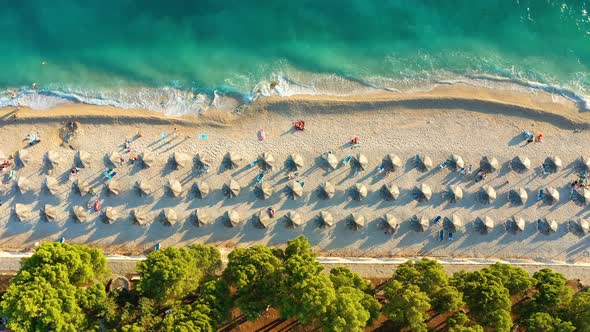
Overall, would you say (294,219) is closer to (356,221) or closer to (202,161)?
(356,221)

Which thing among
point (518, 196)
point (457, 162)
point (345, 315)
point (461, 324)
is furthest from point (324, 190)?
point (518, 196)

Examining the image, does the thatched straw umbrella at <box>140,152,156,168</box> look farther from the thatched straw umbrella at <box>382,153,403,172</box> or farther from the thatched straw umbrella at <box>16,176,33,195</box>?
the thatched straw umbrella at <box>382,153,403,172</box>

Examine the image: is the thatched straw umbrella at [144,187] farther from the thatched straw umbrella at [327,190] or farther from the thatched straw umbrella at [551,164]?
the thatched straw umbrella at [551,164]

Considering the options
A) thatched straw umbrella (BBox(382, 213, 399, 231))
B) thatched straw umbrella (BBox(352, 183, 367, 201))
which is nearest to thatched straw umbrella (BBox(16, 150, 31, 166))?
thatched straw umbrella (BBox(352, 183, 367, 201))

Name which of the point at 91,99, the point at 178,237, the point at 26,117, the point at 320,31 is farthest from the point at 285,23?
the point at 26,117

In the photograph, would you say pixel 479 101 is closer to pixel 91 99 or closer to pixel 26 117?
pixel 91 99

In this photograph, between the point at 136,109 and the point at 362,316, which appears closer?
the point at 362,316
